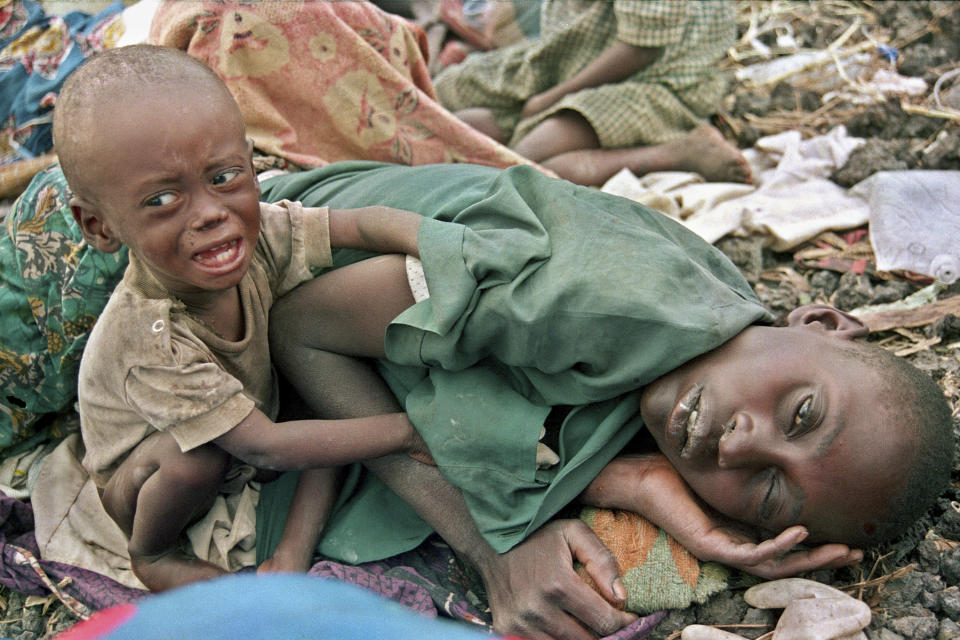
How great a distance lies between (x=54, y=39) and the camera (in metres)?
3.00

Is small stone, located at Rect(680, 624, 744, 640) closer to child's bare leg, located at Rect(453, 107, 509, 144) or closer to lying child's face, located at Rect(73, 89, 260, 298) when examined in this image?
lying child's face, located at Rect(73, 89, 260, 298)

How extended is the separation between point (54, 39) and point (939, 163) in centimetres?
310

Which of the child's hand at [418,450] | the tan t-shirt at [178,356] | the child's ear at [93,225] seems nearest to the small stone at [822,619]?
the child's hand at [418,450]

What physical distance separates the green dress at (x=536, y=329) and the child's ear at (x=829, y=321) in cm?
11

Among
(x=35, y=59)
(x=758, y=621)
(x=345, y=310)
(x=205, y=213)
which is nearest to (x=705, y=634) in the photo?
(x=758, y=621)

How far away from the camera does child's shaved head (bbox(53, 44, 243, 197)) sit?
4.75ft

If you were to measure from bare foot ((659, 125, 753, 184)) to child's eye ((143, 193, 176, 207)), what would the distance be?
6.94ft

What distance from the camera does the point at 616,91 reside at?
3242 mm

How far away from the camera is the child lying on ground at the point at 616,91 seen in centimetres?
312

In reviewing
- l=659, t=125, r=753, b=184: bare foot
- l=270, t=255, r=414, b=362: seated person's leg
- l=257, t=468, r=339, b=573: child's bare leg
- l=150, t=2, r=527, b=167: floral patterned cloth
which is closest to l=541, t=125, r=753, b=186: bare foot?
l=659, t=125, r=753, b=184: bare foot

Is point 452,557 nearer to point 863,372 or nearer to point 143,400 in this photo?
point 143,400

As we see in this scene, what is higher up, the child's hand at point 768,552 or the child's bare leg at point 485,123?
the child's hand at point 768,552

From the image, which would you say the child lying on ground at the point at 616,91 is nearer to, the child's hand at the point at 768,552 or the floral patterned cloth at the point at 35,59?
the floral patterned cloth at the point at 35,59

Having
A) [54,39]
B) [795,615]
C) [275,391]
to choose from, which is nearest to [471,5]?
[54,39]
